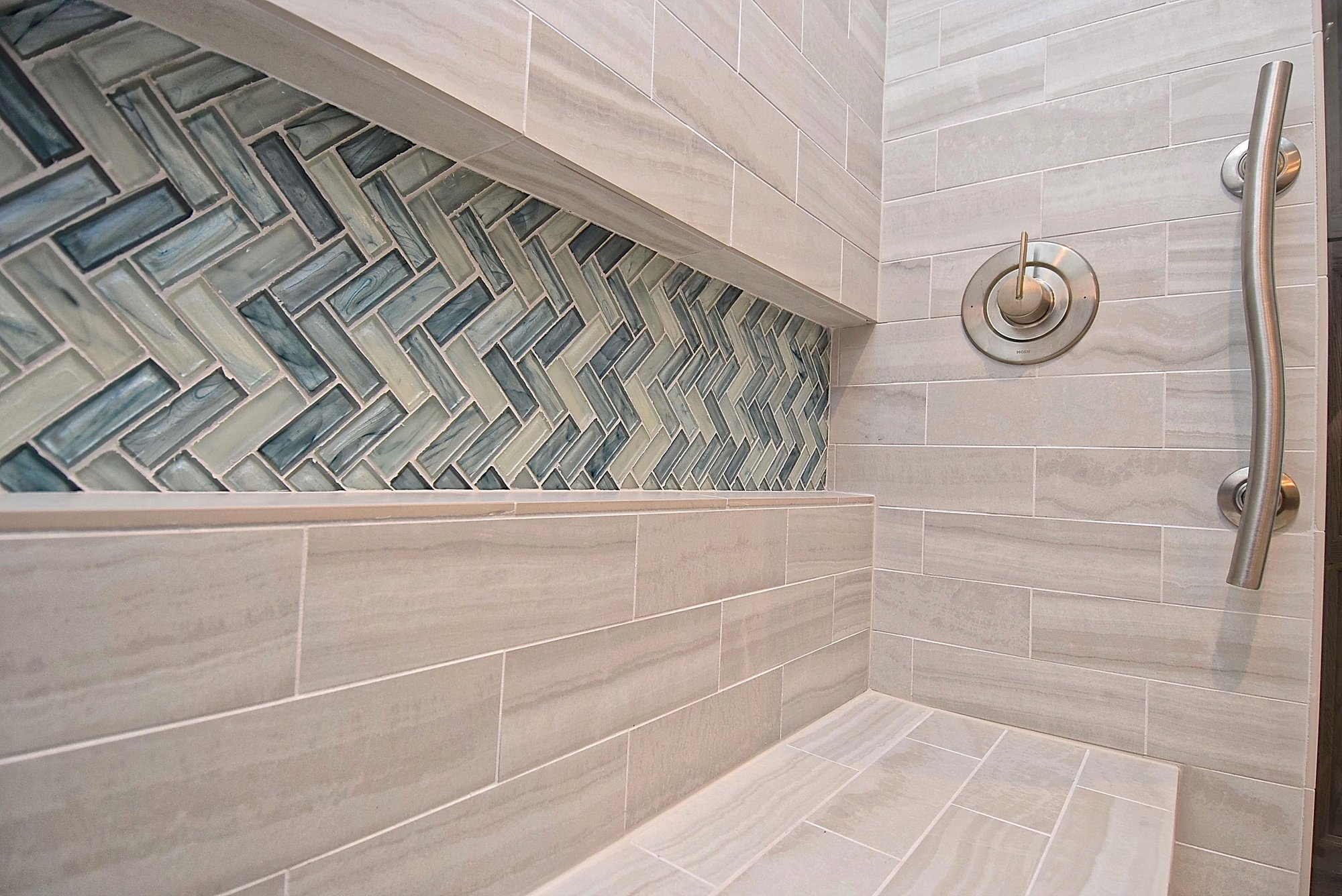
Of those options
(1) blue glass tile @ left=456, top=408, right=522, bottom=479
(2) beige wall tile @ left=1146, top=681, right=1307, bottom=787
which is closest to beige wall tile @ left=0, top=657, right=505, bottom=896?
(1) blue glass tile @ left=456, top=408, right=522, bottom=479

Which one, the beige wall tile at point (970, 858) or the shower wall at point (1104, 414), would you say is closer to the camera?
the beige wall tile at point (970, 858)

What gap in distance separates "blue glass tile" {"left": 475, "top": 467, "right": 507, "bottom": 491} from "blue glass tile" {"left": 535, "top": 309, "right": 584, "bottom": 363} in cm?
19

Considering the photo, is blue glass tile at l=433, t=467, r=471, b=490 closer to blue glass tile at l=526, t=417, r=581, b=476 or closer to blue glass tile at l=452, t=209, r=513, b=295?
blue glass tile at l=526, t=417, r=581, b=476

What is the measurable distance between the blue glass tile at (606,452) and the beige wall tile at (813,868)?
0.60 metres

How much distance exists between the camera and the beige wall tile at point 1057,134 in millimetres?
1447

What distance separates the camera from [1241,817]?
1.30 meters

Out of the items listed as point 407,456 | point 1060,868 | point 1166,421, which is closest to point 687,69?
point 407,456

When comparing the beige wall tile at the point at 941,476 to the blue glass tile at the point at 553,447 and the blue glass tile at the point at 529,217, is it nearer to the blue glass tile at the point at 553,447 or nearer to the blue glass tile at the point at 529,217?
the blue glass tile at the point at 553,447

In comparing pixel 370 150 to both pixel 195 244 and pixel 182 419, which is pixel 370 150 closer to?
pixel 195 244

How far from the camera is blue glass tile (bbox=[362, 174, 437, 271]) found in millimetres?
834

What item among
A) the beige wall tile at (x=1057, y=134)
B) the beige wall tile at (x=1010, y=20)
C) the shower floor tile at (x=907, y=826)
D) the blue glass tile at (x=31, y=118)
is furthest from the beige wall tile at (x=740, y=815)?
the beige wall tile at (x=1010, y=20)

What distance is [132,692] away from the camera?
1.73 feet

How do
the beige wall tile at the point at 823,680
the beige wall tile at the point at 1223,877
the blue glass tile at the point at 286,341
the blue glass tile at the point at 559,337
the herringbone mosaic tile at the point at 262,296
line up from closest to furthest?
the herringbone mosaic tile at the point at 262,296 → the blue glass tile at the point at 286,341 → the blue glass tile at the point at 559,337 → the beige wall tile at the point at 1223,877 → the beige wall tile at the point at 823,680

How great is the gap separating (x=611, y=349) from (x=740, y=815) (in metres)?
0.76
